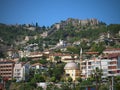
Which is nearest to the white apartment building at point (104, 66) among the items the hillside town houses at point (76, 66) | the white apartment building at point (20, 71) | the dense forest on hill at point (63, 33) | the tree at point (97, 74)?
the hillside town houses at point (76, 66)

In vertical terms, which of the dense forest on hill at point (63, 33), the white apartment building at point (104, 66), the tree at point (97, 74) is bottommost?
the tree at point (97, 74)

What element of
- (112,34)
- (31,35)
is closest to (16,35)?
(31,35)

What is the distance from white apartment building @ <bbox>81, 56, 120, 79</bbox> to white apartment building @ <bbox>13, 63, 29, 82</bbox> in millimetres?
5769

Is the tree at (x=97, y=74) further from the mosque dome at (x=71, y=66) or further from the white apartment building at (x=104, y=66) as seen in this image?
the mosque dome at (x=71, y=66)

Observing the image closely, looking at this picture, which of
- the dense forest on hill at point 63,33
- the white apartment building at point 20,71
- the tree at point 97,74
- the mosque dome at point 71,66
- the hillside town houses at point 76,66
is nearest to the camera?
the tree at point 97,74

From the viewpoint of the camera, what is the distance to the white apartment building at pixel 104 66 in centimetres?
4318

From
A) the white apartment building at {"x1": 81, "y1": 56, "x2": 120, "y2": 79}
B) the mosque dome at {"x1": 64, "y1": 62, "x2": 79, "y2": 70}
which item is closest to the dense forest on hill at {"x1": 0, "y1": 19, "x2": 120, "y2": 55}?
the mosque dome at {"x1": 64, "y1": 62, "x2": 79, "y2": 70}

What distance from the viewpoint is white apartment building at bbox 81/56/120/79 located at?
4318cm

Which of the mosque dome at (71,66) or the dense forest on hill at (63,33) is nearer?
the mosque dome at (71,66)

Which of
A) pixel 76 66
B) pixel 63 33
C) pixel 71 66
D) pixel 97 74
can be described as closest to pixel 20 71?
pixel 71 66

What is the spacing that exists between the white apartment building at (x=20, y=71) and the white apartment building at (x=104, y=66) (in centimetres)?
577

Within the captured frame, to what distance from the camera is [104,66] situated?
4428 centimetres

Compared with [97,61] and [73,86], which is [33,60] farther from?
[73,86]

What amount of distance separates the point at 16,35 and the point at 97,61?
45.1 metres
